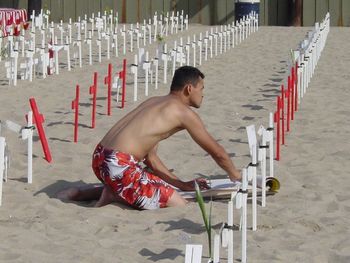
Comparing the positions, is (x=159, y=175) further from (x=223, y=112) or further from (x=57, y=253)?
(x=223, y=112)

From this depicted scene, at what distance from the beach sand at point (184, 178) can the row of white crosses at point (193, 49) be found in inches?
15.0

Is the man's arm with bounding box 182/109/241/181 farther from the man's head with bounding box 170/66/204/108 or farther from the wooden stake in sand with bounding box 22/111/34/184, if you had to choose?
the wooden stake in sand with bounding box 22/111/34/184

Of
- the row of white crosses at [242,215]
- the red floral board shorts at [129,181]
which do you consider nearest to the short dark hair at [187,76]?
the row of white crosses at [242,215]

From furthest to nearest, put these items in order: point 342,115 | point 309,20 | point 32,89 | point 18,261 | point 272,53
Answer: point 309,20
point 272,53
point 32,89
point 342,115
point 18,261

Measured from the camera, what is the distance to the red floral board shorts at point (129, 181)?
23.1 ft

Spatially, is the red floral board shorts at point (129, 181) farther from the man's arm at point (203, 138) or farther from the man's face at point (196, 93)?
the man's face at point (196, 93)

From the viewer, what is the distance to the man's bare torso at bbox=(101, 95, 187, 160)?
713 centimetres

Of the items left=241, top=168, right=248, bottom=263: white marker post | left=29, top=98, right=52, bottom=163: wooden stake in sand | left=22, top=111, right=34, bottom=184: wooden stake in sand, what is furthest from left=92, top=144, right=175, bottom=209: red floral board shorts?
left=29, top=98, right=52, bottom=163: wooden stake in sand

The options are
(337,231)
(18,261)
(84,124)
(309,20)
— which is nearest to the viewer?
(18,261)

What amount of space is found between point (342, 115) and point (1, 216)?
18.0 ft

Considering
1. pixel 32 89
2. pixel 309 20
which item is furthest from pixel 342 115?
pixel 309 20

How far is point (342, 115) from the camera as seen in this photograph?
37.4 feet

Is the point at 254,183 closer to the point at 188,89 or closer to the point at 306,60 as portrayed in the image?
the point at 188,89

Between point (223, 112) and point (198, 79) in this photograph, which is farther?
point (223, 112)
